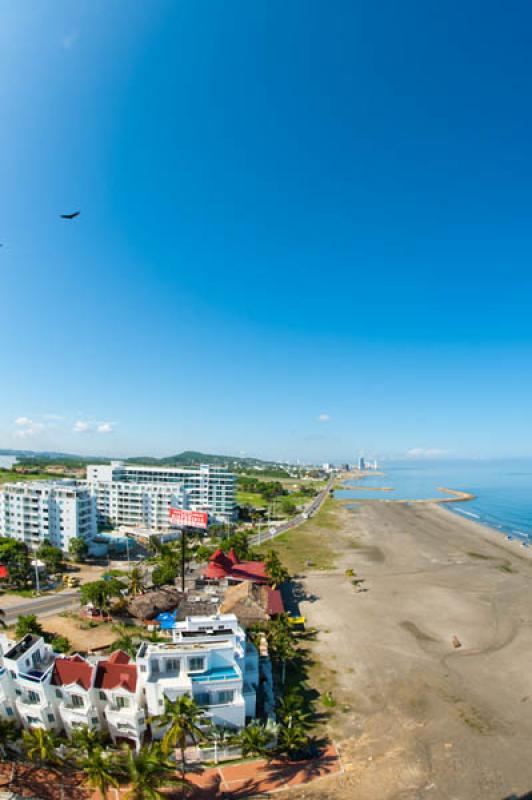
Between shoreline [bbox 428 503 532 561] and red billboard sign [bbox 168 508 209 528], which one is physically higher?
red billboard sign [bbox 168 508 209 528]

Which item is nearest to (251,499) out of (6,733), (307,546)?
(307,546)

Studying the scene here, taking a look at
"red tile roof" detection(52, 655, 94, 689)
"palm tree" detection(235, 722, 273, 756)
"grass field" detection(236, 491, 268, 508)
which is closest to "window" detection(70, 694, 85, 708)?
"red tile roof" detection(52, 655, 94, 689)

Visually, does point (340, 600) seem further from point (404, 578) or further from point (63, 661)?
point (63, 661)

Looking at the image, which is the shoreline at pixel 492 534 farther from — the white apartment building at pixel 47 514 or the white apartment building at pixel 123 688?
the white apartment building at pixel 47 514

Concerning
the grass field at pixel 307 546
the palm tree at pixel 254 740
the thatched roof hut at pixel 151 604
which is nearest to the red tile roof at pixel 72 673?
the palm tree at pixel 254 740

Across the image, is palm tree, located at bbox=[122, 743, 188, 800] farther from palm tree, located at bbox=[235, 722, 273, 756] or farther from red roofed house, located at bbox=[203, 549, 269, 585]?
red roofed house, located at bbox=[203, 549, 269, 585]

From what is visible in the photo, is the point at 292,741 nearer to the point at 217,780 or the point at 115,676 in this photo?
the point at 217,780

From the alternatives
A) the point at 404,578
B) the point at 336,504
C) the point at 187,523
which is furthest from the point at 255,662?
the point at 336,504
